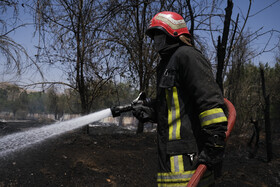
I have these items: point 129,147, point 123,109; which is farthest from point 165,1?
point 123,109

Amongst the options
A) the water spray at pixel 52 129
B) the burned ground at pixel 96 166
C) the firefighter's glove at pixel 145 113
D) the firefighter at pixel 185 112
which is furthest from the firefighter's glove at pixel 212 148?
the burned ground at pixel 96 166

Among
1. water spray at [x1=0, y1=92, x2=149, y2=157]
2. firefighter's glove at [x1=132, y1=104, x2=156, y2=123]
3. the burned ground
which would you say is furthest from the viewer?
the burned ground

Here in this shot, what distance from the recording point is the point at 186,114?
71.6 inches

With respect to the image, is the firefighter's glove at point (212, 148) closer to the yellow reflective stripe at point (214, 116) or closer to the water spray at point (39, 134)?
the yellow reflective stripe at point (214, 116)

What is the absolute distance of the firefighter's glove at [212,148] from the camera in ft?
5.38

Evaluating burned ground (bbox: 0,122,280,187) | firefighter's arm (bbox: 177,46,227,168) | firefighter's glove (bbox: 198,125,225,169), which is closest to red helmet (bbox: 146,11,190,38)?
firefighter's arm (bbox: 177,46,227,168)

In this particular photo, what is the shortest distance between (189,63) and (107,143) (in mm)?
5847

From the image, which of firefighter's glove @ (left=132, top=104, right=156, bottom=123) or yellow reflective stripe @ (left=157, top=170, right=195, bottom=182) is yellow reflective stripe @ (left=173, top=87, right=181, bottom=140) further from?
firefighter's glove @ (left=132, top=104, right=156, bottom=123)

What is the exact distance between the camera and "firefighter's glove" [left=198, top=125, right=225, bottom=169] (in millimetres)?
1640

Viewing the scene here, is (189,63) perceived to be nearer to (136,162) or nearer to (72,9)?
(136,162)

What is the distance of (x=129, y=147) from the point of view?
713cm

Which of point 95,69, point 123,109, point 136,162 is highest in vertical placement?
point 95,69

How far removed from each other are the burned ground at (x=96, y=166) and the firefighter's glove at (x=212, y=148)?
3.58 metres

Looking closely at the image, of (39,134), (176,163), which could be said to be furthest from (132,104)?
(39,134)
